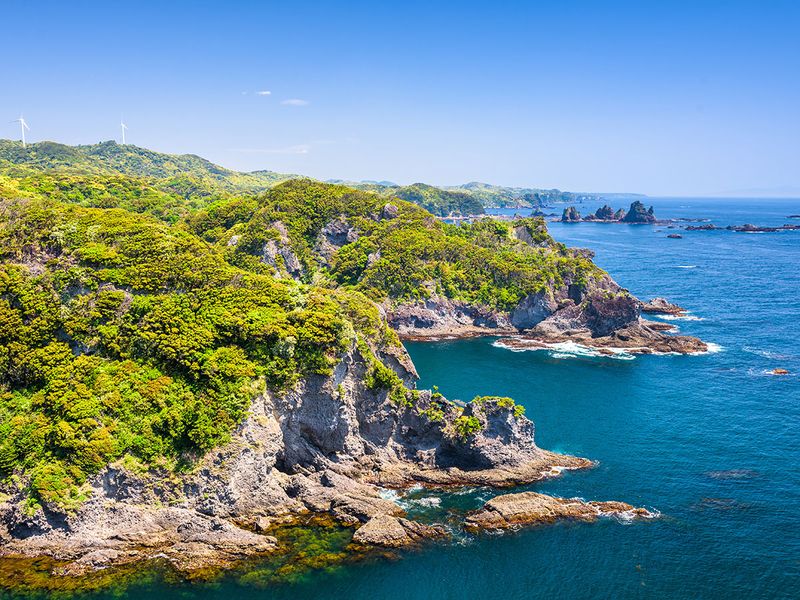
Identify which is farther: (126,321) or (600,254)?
(600,254)

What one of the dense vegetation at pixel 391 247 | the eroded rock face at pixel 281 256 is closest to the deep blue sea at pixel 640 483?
the dense vegetation at pixel 391 247

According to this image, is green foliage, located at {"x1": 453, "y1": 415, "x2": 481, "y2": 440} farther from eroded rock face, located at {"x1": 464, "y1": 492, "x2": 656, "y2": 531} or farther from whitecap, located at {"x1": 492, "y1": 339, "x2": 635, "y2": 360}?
whitecap, located at {"x1": 492, "y1": 339, "x2": 635, "y2": 360}

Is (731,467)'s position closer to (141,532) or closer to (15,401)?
(141,532)

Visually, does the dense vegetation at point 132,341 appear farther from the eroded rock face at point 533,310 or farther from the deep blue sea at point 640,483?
the eroded rock face at point 533,310

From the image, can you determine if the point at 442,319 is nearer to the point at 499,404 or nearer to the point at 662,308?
the point at 662,308

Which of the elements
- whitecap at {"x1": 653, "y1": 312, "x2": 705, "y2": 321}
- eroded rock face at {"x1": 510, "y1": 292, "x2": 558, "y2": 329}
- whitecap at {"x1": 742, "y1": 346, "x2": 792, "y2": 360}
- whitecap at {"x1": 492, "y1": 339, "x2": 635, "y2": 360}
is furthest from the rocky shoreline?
whitecap at {"x1": 653, "y1": 312, "x2": 705, "y2": 321}

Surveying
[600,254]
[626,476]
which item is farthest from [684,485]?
[600,254]
